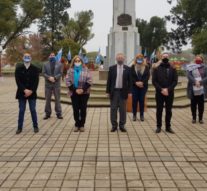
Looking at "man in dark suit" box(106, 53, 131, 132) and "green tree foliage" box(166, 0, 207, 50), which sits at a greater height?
"green tree foliage" box(166, 0, 207, 50)

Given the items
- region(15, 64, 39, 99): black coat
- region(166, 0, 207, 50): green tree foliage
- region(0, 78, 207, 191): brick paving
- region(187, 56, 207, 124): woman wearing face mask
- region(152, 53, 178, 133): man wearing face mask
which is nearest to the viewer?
region(0, 78, 207, 191): brick paving

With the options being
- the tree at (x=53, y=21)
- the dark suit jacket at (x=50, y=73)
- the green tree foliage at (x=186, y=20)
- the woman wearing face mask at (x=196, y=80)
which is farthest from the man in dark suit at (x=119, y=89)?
the tree at (x=53, y=21)

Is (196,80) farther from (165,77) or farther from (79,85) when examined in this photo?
(79,85)

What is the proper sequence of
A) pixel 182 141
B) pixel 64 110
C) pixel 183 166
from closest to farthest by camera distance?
pixel 183 166, pixel 182 141, pixel 64 110

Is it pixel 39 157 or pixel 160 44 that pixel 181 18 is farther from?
pixel 39 157

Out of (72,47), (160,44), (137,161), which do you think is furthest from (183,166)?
(160,44)

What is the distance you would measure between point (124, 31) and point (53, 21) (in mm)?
54271

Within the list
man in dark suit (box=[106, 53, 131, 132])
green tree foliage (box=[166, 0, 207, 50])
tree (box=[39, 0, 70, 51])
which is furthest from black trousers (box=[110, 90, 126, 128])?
tree (box=[39, 0, 70, 51])

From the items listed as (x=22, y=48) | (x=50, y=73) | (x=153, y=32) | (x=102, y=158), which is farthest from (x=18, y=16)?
(x=102, y=158)

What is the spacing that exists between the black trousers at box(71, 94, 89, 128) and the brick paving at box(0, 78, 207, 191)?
0.33 m

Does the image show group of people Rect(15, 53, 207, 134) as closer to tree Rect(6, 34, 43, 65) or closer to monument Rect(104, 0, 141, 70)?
monument Rect(104, 0, 141, 70)

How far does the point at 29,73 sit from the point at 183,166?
4.55 metres

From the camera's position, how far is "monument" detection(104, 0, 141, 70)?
18.9m

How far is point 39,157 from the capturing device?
711 cm
